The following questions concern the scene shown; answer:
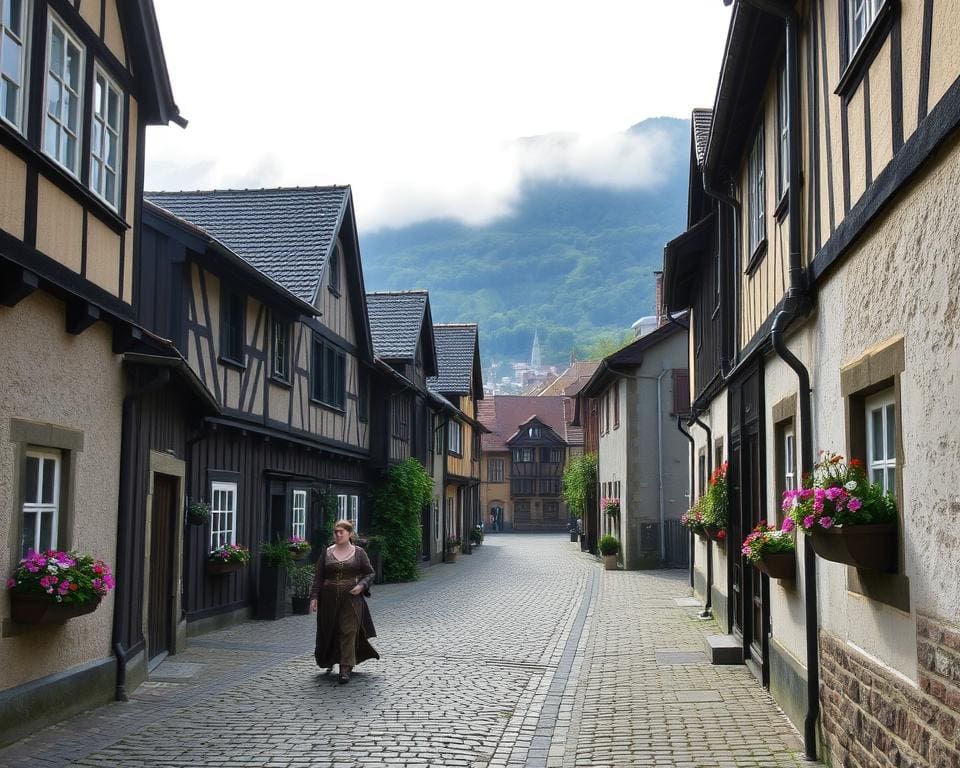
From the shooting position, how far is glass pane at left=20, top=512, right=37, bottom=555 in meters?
8.37

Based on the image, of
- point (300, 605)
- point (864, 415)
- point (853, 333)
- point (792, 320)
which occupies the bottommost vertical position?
point (300, 605)

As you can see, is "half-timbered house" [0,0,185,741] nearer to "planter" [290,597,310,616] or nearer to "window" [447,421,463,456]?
"planter" [290,597,310,616]

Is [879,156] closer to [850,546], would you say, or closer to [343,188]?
[850,546]

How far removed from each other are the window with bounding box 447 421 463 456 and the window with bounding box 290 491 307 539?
62.1 feet

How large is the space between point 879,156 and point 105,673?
748 cm

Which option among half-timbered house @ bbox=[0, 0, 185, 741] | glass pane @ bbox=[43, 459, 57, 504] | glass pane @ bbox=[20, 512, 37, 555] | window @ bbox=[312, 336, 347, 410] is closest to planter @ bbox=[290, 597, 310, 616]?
window @ bbox=[312, 336, 347, 410]

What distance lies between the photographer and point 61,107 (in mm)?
8867

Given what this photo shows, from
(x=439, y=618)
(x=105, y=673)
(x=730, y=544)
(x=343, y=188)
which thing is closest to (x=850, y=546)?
(x=105, y=673)

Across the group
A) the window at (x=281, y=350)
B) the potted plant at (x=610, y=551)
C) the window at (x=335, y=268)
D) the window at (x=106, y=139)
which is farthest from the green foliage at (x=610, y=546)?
the window at (x=106, y=139)

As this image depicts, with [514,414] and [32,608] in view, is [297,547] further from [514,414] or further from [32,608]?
[514,414]

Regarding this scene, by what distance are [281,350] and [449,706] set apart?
10160 mm

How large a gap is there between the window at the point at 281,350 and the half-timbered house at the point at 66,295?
7752mm

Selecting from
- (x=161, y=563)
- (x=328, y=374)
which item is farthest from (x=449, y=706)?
(x=328, y=374)

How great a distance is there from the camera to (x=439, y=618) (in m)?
18.1
